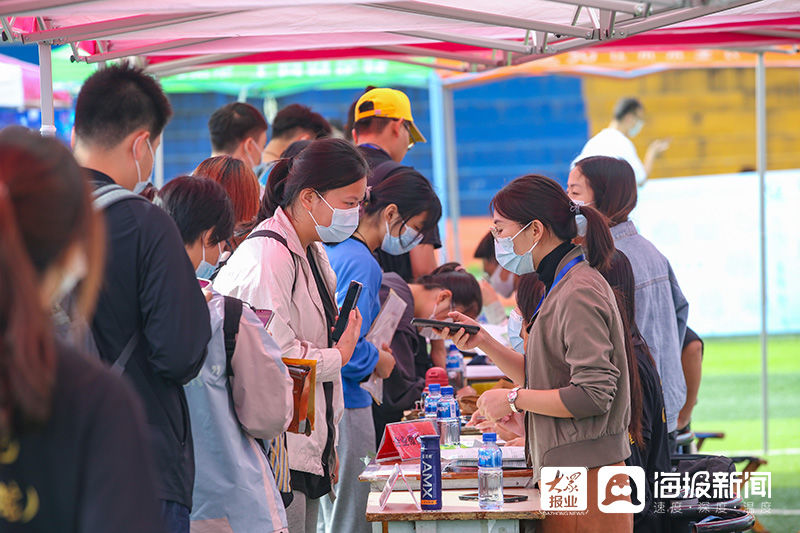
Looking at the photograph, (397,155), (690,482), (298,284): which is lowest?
(690,482)

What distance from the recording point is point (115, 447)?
3.43ft

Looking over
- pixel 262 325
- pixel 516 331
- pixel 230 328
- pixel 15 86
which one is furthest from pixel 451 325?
pixel 15 86

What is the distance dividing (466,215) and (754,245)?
5.42 metres

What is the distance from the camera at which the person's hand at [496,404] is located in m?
2.93

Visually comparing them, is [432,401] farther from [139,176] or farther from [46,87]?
[139,176]

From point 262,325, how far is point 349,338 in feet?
2.21

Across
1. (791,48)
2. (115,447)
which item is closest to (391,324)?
(115,447)

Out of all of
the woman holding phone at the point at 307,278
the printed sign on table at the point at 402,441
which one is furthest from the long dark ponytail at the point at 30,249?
the printed sign on table at the point at 402,441

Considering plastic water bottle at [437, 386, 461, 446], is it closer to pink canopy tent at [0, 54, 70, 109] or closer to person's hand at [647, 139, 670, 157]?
pink canopy tent at [0, 54, 70, 109]

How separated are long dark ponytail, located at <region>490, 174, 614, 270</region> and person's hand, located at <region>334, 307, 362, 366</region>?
596 mm

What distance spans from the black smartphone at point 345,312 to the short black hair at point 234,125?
2.03 meters

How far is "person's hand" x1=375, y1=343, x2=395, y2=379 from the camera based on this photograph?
12.3ft

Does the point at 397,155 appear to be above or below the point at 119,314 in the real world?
above

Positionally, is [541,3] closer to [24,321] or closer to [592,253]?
[592,253]
